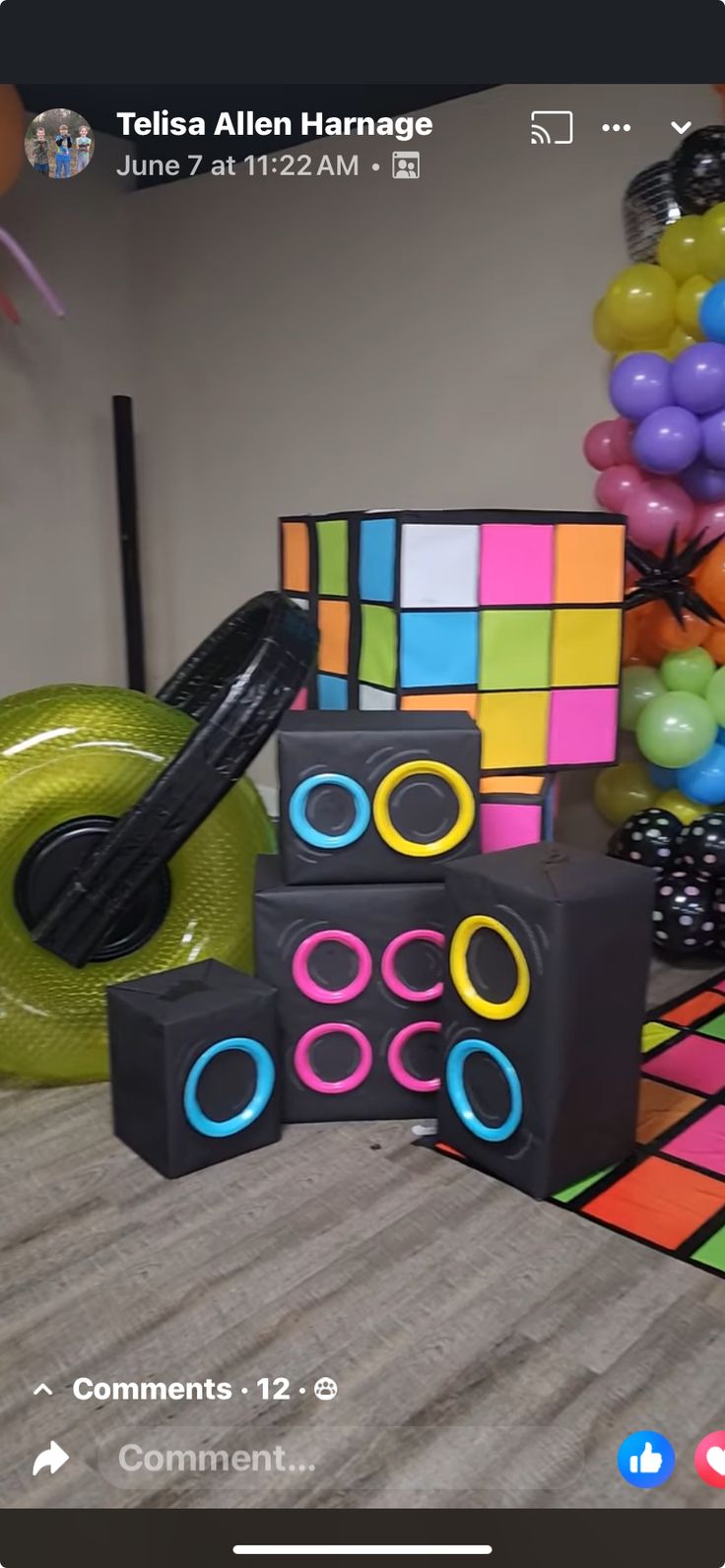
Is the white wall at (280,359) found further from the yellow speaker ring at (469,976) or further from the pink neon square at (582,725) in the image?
the yellow speaker ring at (469,976)

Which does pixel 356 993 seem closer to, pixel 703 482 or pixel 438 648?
pixel 438 648

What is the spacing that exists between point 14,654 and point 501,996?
2404 millimetres

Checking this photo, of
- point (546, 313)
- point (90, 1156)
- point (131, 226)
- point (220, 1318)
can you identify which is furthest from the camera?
point (131, 226)

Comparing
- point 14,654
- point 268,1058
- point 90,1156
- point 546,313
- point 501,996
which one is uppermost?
point 546,313

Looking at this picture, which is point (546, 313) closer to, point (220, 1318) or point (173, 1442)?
point (220, 1318)

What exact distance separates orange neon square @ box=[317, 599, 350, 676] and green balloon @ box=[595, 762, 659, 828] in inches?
28.9

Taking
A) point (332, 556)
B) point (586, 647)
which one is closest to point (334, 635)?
point (332, 556)

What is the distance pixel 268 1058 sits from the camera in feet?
4.65

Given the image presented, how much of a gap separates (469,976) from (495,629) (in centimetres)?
56

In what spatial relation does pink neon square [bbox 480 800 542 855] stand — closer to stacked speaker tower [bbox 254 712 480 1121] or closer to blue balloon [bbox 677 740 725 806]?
stacked speaker tower [bbox 254 712 480 1121]

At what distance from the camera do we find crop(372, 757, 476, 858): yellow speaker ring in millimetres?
1453

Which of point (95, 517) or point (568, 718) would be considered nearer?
point (568, 718)

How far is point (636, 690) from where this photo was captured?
2.13 metres
